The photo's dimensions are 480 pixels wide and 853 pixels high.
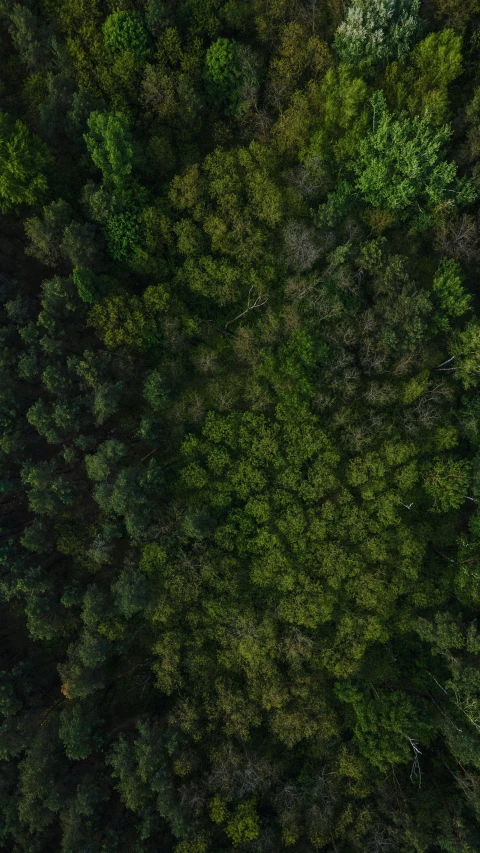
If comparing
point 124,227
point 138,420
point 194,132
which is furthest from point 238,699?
point 194,132

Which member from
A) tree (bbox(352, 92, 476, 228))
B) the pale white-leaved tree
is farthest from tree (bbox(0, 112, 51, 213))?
the pale white-leaved tree

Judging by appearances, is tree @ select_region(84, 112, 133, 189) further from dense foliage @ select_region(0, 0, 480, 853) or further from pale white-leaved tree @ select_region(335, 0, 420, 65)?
pale white-leaved tree @ select_region(335, 0, 420, 65)

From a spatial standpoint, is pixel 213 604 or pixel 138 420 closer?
pixel 213 604

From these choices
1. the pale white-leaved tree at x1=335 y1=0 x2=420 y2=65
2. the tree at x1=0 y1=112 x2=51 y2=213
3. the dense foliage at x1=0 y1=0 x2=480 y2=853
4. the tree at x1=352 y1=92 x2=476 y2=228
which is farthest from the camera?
the tree at x1=352 y1=92 x2=476 y2=228

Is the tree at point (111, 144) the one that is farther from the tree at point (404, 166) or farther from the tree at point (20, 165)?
the tree at point (404, 166)

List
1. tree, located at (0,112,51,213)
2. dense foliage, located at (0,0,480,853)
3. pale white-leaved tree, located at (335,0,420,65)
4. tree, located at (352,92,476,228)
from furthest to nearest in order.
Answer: tree, located at (352,92,476,228) < dense foliage, located at (0,0,480,853) < pale white-leaved tree, located at (335,0,420,65) < tree, located at (0,112,51,213)

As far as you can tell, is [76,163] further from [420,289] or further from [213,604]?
[213,604]

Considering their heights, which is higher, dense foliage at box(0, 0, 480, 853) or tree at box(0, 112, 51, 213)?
tree at box(0, 112, 51, 213)

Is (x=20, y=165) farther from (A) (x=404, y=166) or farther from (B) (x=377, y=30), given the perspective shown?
(A) (x=404, y=166)

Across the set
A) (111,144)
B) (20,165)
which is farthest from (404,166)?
(20,165)
